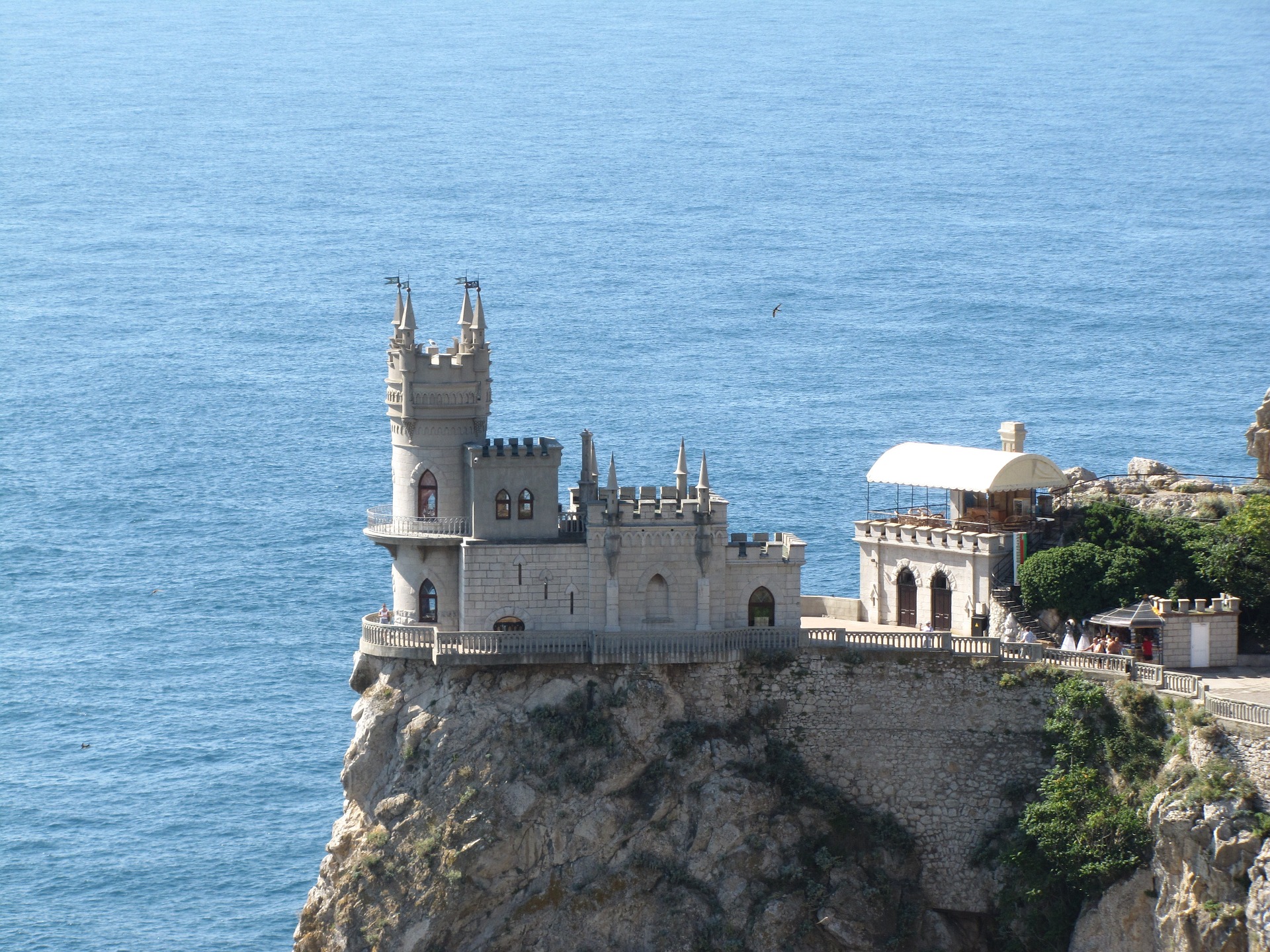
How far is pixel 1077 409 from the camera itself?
563 ft

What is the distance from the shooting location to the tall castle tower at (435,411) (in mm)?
104438

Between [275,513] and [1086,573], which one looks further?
Answer: [275,513]

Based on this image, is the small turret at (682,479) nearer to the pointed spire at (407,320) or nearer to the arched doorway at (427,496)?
the arched doorway at (427,496)

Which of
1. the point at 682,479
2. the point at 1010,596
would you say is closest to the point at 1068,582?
the point at 1010,596

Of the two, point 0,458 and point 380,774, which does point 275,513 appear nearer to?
point 0,458

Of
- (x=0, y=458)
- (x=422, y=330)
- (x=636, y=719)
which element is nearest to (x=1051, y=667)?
(x=636, y=719)

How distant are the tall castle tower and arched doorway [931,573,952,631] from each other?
1751 centimetres

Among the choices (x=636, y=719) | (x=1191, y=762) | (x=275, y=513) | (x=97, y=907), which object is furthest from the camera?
(x=275, y=513)

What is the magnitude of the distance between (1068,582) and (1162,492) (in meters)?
8.92

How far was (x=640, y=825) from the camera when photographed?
101m

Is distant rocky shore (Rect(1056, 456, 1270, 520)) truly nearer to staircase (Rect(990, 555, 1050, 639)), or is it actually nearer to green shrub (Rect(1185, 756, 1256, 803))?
staircase (Rect(990, 555, 1050, 639))

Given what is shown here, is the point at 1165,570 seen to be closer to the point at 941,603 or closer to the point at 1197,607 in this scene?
the point at 1197,607

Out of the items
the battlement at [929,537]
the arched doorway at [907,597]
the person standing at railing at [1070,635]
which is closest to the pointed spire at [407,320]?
the battlement at [929,537]

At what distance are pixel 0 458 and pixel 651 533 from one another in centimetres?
9483
